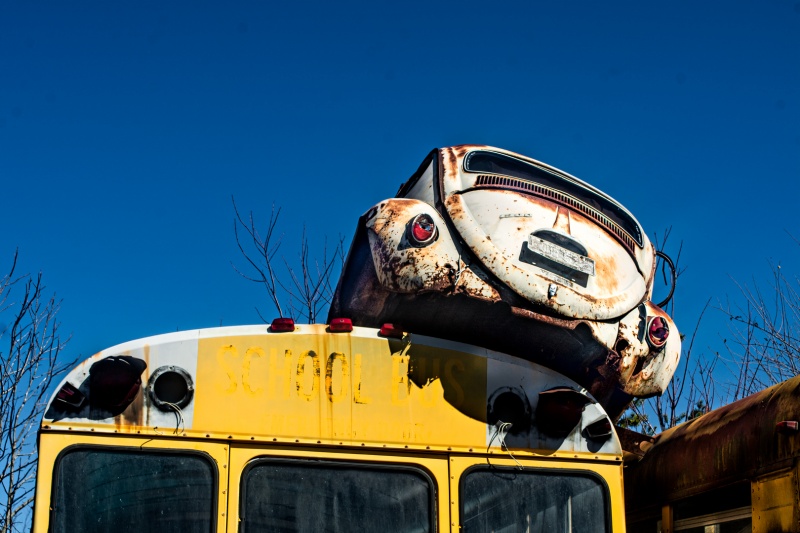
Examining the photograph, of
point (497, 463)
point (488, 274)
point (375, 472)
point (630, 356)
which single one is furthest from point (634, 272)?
point (375, 472)

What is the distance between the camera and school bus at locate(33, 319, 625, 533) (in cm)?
371

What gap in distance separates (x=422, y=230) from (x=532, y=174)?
682 millimetres

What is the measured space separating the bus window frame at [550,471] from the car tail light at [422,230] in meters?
0.89

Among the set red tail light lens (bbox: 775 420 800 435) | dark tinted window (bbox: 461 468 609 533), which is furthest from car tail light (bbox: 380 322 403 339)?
red tail light lens (bbox: 775 420 800 435)

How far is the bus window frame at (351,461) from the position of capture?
3764mm

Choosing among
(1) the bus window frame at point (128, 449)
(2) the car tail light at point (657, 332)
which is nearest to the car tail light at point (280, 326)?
(1) the bus window frame at point (128, 449)

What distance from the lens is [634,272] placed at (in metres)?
4.55

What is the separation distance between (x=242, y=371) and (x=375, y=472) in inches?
25.6

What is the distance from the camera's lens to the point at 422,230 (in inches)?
164

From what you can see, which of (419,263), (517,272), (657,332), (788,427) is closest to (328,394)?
(419,263)

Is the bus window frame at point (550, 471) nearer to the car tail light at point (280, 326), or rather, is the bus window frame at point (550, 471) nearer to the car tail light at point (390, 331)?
the car tail light at point (390, 331)

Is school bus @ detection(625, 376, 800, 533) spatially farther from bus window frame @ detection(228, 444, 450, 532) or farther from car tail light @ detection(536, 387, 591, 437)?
bus window frame @ detection(228, 444, 450, 532)

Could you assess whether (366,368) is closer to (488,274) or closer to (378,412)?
(378,412)

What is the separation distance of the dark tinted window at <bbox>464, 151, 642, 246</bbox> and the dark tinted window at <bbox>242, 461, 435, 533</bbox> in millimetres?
1398
